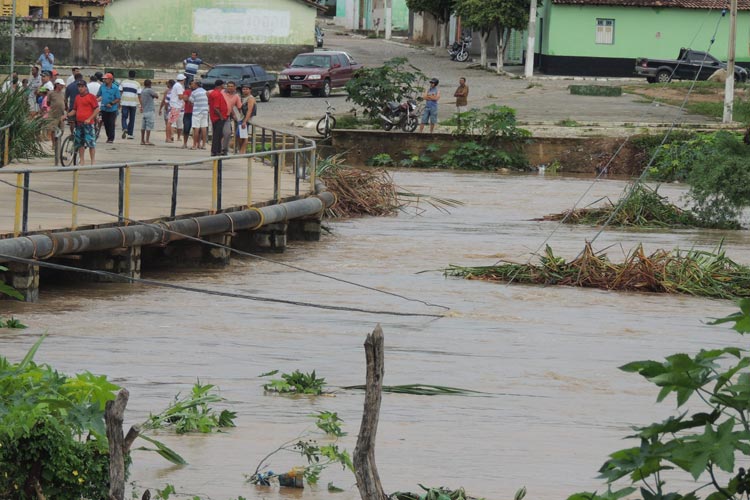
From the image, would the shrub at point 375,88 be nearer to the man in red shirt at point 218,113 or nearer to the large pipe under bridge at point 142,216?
the man in red shirt at point 218,113

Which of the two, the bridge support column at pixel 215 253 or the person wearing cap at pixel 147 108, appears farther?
the person wearing cap at pixel 147 108

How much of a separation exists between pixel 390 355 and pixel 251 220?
24.0ft

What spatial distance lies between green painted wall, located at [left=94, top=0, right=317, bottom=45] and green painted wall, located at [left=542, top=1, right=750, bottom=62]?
10569mm

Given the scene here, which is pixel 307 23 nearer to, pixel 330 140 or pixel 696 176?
pixel 330 140

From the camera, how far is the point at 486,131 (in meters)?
41.1

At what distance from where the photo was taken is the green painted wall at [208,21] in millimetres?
61719

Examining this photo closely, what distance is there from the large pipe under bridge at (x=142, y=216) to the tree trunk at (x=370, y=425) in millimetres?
9464

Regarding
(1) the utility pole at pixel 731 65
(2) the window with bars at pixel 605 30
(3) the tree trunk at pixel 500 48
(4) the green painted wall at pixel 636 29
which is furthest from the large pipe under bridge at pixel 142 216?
(2) the window with bars at pixel 605 30

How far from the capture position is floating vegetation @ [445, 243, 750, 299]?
19766mm

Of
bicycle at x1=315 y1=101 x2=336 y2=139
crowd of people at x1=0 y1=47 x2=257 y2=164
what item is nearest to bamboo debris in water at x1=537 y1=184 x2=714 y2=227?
crowd of people at x1=0 y1=47 x2=257 y2=164

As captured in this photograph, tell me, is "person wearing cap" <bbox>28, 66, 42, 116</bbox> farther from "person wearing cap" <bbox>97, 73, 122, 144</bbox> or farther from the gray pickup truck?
the gray pickup truck

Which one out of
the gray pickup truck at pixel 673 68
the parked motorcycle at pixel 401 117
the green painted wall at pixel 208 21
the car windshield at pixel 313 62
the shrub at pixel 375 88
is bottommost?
the parked motorcycle at pixel 401 117

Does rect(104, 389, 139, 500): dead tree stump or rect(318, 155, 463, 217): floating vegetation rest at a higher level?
rect(104, 389, 139, 500): dead tree stump

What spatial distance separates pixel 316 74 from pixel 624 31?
646 inches
